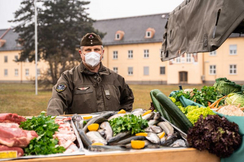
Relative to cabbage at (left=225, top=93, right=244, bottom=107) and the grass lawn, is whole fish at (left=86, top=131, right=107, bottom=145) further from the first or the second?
the grass lawn

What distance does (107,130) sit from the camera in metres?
2.68

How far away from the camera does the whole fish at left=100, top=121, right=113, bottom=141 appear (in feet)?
8.41

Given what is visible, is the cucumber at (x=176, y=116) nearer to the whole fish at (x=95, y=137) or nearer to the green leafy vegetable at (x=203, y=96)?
the whole fish at (x=95, y=137)

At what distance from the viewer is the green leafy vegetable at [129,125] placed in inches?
102

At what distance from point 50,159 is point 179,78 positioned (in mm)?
45467

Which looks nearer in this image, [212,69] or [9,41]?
[212,69]

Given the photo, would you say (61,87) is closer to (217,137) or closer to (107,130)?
(107,130)

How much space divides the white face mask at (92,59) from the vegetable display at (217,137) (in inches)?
95.9

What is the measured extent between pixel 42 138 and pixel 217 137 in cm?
148

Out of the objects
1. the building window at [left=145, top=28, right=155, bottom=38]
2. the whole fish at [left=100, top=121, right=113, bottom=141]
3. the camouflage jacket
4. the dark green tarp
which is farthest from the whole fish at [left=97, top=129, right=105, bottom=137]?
the building window at [left=145, top=28, right=155, bottom=38]

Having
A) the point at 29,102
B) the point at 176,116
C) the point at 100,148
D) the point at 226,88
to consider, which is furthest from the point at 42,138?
the point at 29,102

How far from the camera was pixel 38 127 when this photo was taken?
2574 millimetres

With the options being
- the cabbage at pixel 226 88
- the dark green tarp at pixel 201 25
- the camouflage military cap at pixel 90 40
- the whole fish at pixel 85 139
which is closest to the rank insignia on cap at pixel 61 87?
the camouflage military cap at pixel 90 40

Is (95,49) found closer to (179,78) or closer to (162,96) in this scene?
(162,96)
